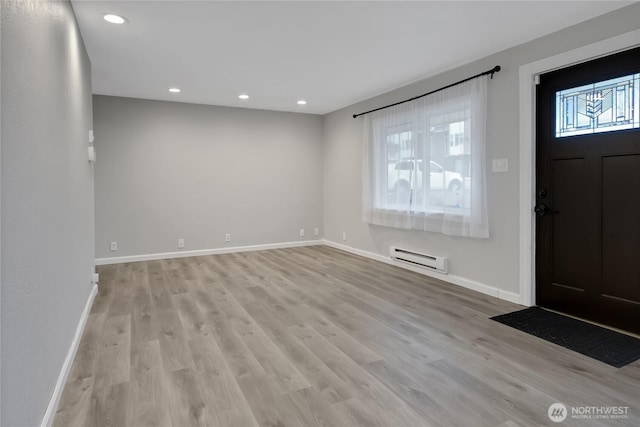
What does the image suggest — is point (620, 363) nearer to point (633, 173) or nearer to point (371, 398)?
point (633, 173)

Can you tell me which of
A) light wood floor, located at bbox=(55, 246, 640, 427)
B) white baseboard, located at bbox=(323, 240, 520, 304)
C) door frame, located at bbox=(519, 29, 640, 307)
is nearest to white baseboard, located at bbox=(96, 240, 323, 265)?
white baseboard, located at bbox=(323, 240, 520, 304)

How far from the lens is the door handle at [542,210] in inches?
138

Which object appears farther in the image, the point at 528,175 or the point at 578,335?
the point at 528,175

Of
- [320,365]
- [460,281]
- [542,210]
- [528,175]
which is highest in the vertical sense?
[528,175]

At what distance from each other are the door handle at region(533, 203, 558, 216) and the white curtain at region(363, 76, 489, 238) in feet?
1.65

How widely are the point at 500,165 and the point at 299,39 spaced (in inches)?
94.3

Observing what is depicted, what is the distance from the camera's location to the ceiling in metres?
2.89

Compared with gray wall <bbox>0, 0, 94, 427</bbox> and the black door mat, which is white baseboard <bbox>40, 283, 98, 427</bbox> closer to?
gray wall <bbox>0, 0, 94, 427</bbox>

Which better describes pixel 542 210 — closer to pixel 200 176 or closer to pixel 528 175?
pixel 528 175

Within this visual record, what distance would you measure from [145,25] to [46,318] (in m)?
2.55

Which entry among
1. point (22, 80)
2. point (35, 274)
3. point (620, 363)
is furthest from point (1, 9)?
point (620, 363)

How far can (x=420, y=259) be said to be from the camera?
4848 mm

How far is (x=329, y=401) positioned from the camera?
202 cm

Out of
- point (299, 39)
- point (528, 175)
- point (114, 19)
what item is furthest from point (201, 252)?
point (528, 175)
